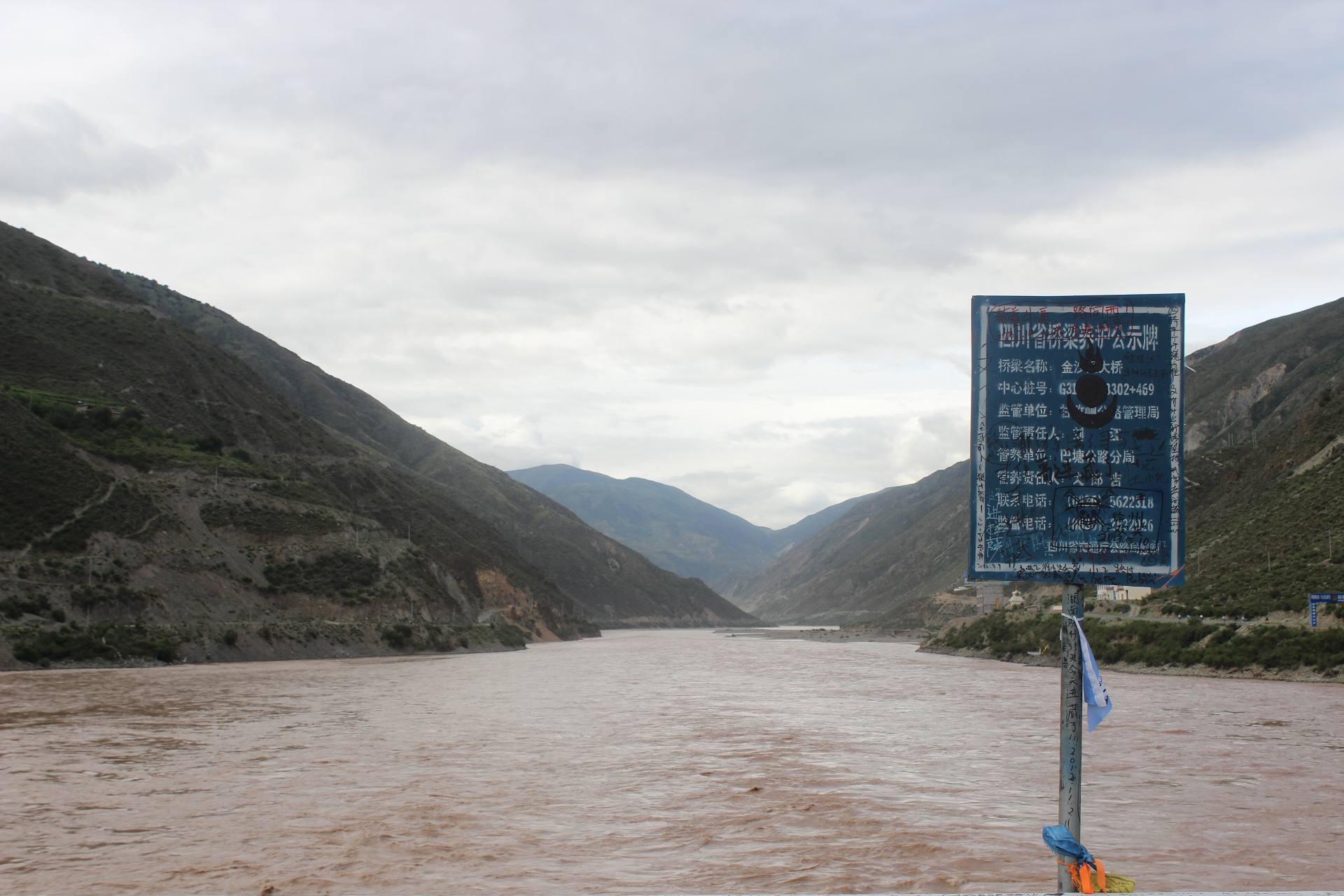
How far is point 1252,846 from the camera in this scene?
1375 centimetres

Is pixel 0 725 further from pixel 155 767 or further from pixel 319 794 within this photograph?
pixel 319 794

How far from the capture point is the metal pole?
282 inches

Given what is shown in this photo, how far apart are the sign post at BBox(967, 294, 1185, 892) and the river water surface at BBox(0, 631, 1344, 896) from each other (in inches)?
209

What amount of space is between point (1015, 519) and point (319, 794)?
46.3ft

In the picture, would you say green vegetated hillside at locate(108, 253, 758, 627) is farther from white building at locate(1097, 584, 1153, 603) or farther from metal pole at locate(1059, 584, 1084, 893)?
metal pole at locate(1059, 584, 1084, 893)

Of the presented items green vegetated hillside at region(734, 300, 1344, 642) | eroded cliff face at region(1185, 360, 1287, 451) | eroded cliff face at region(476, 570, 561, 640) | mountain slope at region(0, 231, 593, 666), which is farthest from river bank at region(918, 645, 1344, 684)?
eroded cliff face at region(1185, 360, 1287, 451)

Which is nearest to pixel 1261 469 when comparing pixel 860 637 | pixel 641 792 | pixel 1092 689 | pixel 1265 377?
pixel 1265 377

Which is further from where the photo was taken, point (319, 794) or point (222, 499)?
point (222, 499)

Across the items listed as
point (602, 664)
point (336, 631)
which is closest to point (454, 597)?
point (336, 631)

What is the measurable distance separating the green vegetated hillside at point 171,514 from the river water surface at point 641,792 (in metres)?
20.0

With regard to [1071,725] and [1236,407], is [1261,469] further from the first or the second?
[1071,725]

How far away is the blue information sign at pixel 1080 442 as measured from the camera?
7.44 m

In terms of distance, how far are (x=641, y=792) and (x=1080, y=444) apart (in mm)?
12838

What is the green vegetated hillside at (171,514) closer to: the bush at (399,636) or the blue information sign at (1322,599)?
the bush at (399,636)
